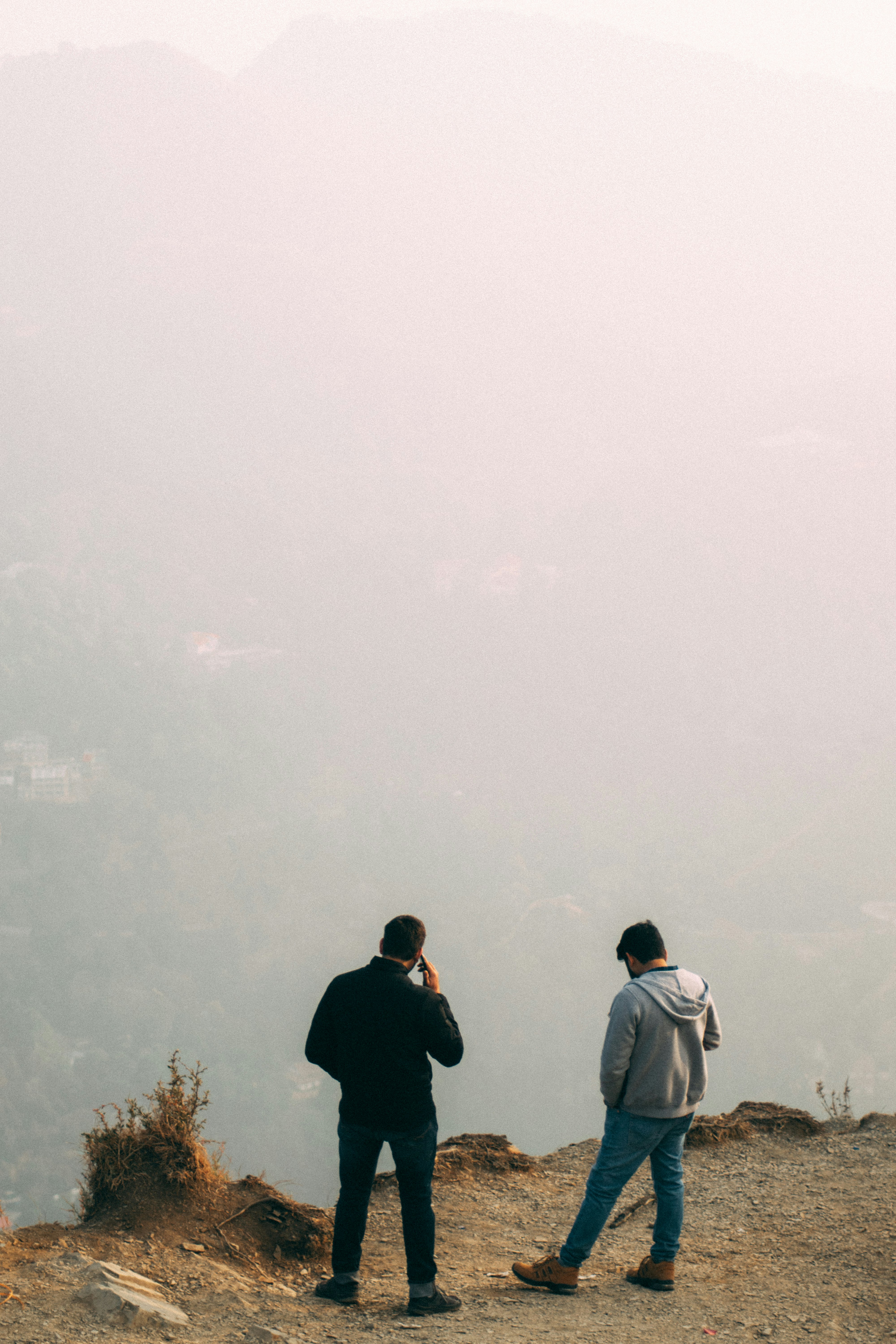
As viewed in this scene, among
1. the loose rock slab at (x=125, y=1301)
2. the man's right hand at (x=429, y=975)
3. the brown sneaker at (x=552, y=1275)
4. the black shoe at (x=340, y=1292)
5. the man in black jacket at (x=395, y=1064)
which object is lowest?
the loose rock slab at (x=125, y=1301)

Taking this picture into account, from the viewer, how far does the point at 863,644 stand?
13612 cm

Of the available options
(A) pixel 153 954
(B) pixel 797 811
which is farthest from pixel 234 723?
(B) pixel 797 811

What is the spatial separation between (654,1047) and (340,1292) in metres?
1.60

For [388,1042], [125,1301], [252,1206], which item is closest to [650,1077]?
[388,1042]

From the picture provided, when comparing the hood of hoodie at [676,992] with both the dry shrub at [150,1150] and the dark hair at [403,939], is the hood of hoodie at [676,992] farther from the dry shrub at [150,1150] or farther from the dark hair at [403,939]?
the dry shrub at [150,1150]

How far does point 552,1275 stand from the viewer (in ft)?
12.7

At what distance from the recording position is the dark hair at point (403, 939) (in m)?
3.39

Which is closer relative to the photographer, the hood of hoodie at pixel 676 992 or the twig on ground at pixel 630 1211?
the hood of hoodie at pixel 676 992

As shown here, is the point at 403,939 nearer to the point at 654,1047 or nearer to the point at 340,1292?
the point at 654,1047

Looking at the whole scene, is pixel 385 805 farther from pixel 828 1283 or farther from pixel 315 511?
pixel 828 1283

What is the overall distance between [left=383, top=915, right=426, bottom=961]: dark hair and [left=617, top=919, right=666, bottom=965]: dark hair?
0.82 meters

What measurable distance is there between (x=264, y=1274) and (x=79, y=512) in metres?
168

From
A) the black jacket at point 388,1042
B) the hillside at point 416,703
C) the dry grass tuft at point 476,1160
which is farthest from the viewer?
the hillside at point 416,703

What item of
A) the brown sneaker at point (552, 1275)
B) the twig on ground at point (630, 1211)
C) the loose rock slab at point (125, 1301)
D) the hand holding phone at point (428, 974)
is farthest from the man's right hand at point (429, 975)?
the twig on ground at point (630, 1211)
